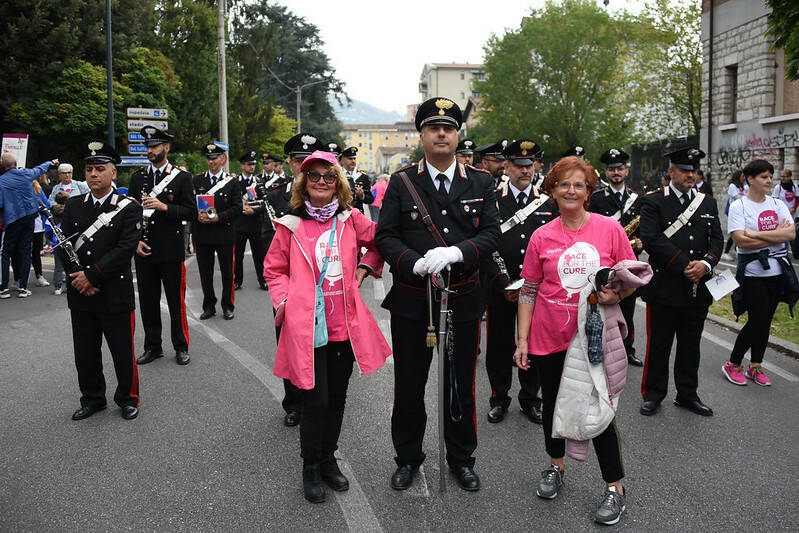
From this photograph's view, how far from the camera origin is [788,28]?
795 cm

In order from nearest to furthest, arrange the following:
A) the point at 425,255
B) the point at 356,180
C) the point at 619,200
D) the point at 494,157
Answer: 1. the point at 425,255
2. the point at 619,200
3. the point at 494,157
4. the point at 356,180

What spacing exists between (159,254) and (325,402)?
3728mm

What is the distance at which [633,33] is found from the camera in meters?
30.9

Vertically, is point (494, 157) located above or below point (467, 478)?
above

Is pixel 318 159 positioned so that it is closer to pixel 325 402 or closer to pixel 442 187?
pixel 442 187

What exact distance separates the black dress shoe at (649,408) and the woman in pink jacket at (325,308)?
2526mm

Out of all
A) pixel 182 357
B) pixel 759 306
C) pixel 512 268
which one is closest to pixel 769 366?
pixel 759 306

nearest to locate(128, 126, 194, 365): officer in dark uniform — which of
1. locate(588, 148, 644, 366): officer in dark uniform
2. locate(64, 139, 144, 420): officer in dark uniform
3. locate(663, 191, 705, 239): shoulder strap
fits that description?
locate(64, 139, 144, 420): officer in dark uniform

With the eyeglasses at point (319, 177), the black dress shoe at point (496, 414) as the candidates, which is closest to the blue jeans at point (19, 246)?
the eyeglasses at point (319, 177)

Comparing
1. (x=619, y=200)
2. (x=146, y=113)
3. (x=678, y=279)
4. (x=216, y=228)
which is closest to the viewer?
(x=678, y=279)

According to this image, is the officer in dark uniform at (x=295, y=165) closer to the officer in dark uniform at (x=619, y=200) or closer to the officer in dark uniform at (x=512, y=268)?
the officer in dark uniform at (x=512, y=268)

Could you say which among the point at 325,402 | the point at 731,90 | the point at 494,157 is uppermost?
the point at 731,90

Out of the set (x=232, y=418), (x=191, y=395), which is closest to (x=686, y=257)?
(x=232, y=418)

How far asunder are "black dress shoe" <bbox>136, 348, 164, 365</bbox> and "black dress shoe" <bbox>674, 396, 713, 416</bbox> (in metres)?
5.15
